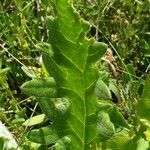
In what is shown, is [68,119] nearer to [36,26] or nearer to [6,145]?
[6,145]

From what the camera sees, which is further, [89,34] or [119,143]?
[89,34]

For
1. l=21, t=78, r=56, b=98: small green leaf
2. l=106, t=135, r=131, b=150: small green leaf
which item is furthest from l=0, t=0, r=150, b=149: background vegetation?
l=21, t=78, r=56, b=98: small green leaf

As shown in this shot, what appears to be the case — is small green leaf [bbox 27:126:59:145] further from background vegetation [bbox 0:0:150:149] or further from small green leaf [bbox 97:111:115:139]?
background vegetation [bbox 0:0:150:149]

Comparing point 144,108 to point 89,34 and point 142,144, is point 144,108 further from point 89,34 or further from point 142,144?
point 89,34

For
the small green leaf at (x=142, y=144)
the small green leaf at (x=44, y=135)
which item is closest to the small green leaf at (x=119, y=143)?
the small green leaf at (x=142, y=144)

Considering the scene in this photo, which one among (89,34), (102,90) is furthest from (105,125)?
(89,34)

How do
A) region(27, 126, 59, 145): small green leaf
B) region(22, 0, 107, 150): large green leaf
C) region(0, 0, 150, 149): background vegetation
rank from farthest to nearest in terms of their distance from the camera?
1. region(0, 0, 150, 149): background vegetation
2. region(27, 126, 59, 145): small green leaf
3. region(22, 0, 107, 150): large green leaf

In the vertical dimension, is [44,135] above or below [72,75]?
below

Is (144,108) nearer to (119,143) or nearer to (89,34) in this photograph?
(119,143)
